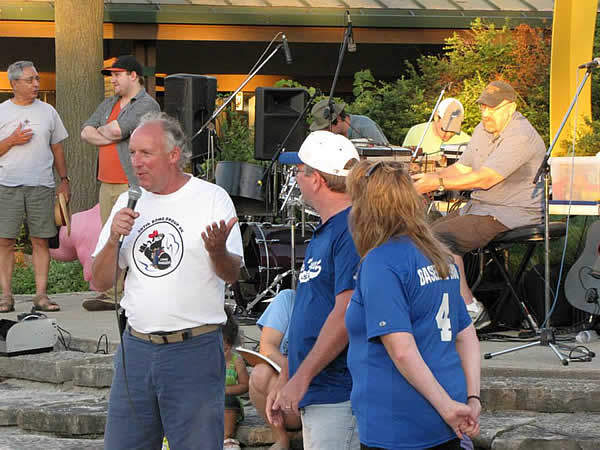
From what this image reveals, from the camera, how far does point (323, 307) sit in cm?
411

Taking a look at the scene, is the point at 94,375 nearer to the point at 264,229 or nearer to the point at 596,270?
the point at 264,229

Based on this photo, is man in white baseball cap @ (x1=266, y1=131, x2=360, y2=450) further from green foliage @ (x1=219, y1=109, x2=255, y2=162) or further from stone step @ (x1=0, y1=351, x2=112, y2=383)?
green foliage @ (x1=219, y1=109, x2=255, y2=162)

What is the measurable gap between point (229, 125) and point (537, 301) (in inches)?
267

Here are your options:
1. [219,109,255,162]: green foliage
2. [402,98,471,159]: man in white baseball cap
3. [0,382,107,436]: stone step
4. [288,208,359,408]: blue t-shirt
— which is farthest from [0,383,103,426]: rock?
[219,109,255,162]: green foliage

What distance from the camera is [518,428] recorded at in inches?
229

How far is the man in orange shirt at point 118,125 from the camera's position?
337 inches

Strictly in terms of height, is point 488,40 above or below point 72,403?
above

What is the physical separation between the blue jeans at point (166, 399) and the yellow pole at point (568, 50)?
7020 millimetres

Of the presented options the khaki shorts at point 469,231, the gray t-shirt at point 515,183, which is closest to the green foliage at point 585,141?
the gray t-shirt at point 515,183

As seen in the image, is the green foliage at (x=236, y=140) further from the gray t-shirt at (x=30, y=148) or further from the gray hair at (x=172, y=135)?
the gray hair at (x=172, y=135)

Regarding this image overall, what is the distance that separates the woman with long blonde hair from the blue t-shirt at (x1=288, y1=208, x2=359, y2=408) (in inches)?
12.7

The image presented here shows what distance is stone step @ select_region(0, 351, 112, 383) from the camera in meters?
7.47

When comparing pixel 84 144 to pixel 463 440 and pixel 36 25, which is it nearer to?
pixel 36 25

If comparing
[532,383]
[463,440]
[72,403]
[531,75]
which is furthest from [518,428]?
[531,75]
